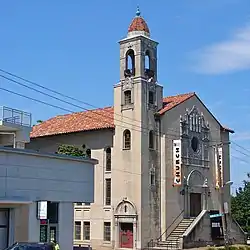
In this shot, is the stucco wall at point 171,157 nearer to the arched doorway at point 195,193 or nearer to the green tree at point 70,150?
the arched doorway at point 195,193

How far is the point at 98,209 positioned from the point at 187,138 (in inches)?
404

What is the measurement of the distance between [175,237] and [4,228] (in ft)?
70.3

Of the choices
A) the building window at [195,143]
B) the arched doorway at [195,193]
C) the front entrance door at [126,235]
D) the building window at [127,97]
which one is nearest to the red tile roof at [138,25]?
the building window at [127,97]

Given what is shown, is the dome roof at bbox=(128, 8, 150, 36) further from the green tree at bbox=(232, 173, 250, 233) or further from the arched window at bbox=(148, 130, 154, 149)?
the green tree at bbox=(232, 173, 250, 233)

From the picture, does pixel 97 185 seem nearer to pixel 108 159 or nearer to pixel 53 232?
pixel 108 159

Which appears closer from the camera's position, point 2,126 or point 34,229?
point 34,229

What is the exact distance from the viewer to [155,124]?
154 ft

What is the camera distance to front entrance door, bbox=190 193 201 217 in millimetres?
49469

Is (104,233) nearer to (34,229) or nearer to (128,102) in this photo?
(128,102)

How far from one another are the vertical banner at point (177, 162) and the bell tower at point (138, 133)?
167 cm

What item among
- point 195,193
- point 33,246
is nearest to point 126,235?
point 195,193

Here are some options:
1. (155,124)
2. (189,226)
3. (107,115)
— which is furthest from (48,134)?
(189,226)

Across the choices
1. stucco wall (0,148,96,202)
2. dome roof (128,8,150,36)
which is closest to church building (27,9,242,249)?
dome roof (128,8,150,36)

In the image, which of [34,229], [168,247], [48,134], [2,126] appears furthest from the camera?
[48,134]
